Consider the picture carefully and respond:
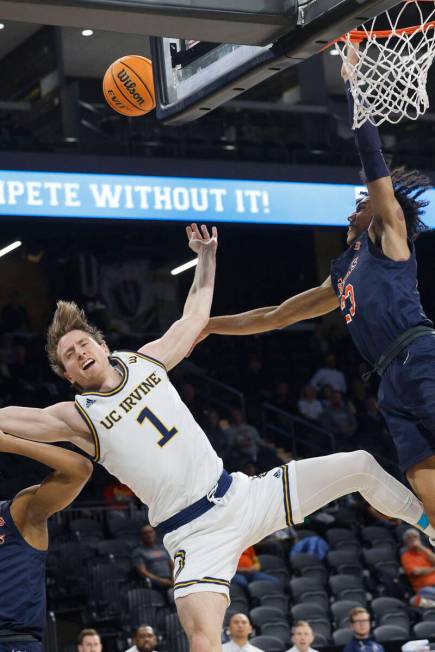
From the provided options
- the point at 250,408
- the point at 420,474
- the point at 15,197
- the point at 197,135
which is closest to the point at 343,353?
the point at 250,408

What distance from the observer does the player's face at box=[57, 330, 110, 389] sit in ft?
17.3

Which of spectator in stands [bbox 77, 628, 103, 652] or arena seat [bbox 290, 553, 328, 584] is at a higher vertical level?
arena seat [bbox 290, 553, 328, 584]

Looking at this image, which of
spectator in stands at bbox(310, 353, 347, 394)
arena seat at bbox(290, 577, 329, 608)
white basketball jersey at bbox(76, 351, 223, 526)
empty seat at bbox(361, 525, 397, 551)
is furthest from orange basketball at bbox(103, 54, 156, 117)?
spectator in stands at bbox(310, 353, 347, 394)

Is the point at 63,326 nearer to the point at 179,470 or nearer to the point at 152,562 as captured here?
the point at 179,470

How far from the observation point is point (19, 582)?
5211 millimetres

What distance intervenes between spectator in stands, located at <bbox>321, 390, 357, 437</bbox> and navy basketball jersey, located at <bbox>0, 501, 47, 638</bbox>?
12520mm

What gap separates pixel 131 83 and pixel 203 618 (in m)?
3.02

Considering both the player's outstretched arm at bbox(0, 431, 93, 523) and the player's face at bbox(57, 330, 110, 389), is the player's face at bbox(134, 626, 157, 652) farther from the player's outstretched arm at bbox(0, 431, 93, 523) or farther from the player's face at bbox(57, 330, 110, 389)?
the player's face at bbox(57, 330, 110, 389)

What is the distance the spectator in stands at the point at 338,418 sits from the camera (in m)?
17.6

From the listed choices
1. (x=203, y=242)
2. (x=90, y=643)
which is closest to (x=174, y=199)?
(x=90, y=643)

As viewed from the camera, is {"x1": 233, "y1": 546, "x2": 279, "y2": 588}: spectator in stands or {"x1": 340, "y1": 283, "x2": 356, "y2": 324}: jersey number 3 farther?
{"x1": 233, "y1": 546, "x2": 279, "y2": 588}: spectator in stands

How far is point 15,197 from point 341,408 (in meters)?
6.62

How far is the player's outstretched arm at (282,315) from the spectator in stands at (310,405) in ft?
39.2

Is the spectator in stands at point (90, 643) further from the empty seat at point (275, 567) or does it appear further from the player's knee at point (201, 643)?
the player's knee at point (201, 643)
